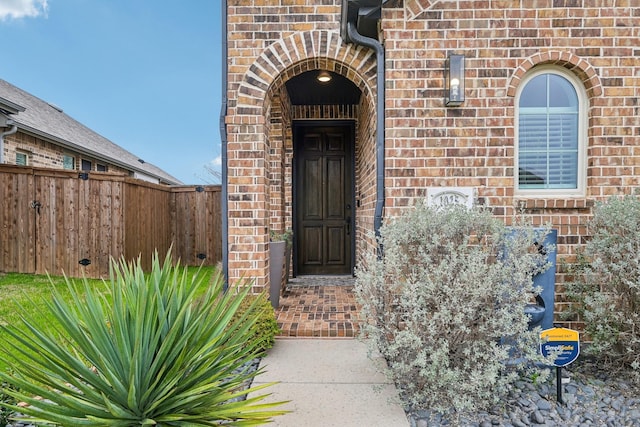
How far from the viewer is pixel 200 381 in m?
1.90

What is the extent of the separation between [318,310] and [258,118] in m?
2.36

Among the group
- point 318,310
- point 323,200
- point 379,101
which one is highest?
point 379,101

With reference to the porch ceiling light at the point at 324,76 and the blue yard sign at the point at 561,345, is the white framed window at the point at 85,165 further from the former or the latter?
the blue yard sign at the point at 561,345

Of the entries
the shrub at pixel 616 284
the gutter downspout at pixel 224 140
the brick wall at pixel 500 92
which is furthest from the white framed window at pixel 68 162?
the shrub at pixel 616 284

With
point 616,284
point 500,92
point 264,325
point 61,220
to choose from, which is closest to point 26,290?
point 61,220

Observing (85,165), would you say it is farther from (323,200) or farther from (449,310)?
(449,310)

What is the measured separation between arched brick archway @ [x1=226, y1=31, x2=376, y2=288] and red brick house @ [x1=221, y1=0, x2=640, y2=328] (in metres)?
0.01

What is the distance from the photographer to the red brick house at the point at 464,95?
134 inches

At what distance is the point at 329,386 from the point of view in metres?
2.74

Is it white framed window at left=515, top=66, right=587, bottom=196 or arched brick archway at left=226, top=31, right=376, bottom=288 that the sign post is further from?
arched brick archway at left=226, top=31, right=376, bottom=288

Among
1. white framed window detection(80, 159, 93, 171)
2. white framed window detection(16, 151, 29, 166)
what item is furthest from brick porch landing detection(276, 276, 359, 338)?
white framed window detection(80, 159, 93, 171)

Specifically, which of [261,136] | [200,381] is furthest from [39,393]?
[261,136]

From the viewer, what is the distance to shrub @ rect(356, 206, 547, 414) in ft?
7.68

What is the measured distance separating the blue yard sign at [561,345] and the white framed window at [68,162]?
38.4 feet
